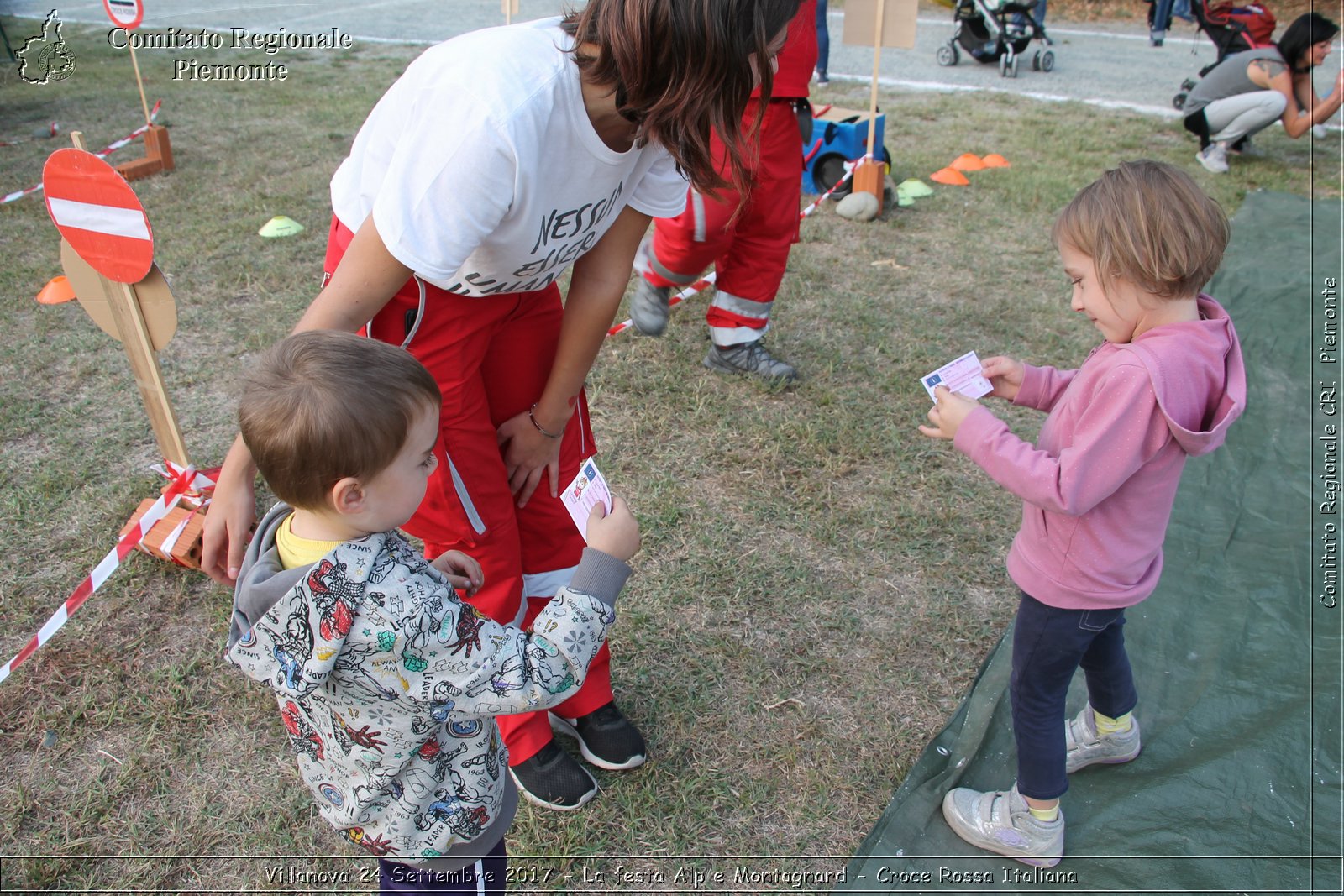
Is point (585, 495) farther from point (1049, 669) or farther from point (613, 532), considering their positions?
point (1049, 669)

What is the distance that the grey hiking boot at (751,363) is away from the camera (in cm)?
358

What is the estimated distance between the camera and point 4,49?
8852 millimetres

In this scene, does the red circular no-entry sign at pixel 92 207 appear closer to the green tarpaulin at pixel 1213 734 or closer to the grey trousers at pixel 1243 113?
the green tarpaulin at pixel 1213 734

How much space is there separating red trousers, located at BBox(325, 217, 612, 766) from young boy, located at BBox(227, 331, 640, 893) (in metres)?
0.42

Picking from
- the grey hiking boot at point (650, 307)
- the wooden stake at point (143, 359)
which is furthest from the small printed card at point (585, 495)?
the grey hiking boot at point (650, 307)

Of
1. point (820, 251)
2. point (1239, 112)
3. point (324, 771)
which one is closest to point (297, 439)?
point (324, 771)

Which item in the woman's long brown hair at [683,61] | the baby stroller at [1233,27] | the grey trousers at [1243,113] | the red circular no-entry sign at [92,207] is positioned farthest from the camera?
the baby stroller at [1233,27]

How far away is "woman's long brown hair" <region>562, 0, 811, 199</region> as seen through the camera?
4.03 feet

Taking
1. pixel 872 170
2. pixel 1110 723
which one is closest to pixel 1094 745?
pixel 1110 723

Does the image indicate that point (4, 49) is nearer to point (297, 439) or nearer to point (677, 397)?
point (677, 397)

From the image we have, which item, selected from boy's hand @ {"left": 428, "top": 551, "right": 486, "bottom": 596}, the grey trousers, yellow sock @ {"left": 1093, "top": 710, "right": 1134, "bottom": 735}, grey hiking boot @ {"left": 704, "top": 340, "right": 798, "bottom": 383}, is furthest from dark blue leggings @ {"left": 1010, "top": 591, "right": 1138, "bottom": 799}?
the grey trousers

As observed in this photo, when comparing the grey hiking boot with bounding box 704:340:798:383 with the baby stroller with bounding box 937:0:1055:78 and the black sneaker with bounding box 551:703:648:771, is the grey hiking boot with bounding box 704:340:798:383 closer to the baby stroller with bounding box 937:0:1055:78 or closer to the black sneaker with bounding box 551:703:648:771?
the black sneaker with bounding box 551:703:648:771

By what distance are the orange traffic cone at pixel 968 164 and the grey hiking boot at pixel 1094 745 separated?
464cm

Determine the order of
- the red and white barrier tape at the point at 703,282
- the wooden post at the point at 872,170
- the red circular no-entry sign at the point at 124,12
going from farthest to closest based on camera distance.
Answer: the wooden post at the point at 872,170 → the red circular no-entry sign at the point at 124,12 → the red and white barrier tape at the point at 703,282
